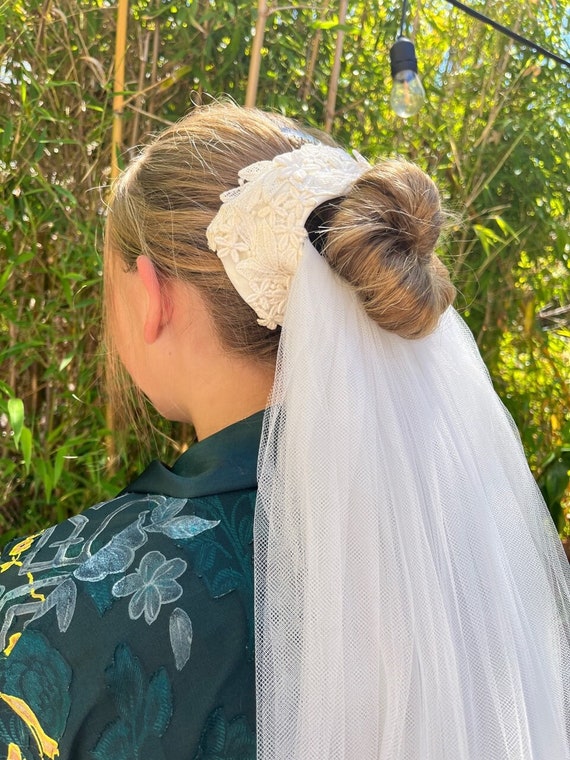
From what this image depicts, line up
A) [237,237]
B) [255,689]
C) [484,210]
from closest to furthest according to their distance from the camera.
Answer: [255,689] < [237,237] < [484,210]

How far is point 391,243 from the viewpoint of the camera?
869 millimetres

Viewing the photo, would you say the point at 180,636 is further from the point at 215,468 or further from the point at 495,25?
the point at 495,25

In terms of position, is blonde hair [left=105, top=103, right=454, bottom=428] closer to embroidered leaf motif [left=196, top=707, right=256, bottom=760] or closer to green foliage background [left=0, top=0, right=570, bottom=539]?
embroidered leaf motif [left=196, top=707, right=256, bottom=760]

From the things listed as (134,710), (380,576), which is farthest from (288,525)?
(134,710)

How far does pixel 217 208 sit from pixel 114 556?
1.26 feet

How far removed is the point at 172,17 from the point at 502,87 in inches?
31.9

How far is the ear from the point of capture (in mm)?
929

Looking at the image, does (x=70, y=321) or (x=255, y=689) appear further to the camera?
(x=70, y=321)

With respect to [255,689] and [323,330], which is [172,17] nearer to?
[323,330]

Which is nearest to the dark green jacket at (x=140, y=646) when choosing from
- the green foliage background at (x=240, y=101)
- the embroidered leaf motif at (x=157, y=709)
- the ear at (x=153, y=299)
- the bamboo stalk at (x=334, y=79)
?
the embroidered leaf motif at (x=157, y=709)

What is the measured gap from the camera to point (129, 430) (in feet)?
5.55

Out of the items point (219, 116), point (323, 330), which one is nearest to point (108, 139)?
point (219, 116)

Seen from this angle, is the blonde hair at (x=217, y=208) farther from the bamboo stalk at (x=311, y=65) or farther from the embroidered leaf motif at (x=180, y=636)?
the bamboo stalk at (x=311, y=65)

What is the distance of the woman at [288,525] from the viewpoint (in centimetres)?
74
